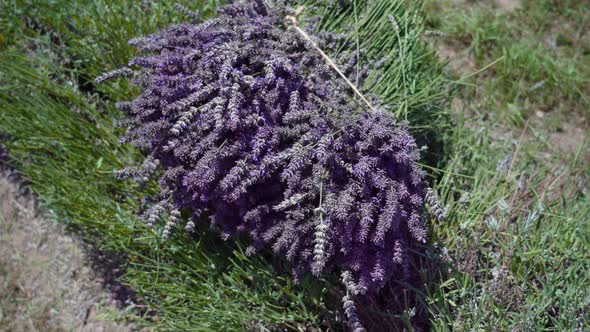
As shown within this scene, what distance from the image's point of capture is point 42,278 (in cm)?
277

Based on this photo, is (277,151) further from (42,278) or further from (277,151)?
(42,278)

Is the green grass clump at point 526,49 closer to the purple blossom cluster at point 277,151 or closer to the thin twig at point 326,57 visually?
the thin twig at point 326,57

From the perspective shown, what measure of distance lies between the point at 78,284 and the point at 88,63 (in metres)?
1.17

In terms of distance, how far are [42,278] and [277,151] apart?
1.59 meters

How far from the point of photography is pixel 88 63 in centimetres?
284

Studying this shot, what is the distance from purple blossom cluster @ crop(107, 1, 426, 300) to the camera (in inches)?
76.0

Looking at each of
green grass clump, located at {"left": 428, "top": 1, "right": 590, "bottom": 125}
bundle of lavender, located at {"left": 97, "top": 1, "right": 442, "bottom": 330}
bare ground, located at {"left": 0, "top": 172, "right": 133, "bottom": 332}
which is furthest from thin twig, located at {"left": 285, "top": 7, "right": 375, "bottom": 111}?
bare ground, located at {"left": 0, "top": 172, "right": 133, "bottom": 332}

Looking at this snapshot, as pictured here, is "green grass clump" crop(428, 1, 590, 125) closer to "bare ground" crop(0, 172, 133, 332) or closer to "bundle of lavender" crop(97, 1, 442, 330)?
"bundle of lavender" crop(97, 1, 442, 330)

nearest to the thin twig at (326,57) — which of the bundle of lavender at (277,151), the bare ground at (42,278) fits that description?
the bundle of lavender at (277,151)

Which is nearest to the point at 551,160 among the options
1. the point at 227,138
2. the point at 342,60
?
the point at 342,60

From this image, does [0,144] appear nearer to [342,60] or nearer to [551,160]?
[342,60]

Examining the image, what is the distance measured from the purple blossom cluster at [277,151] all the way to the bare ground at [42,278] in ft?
2.65

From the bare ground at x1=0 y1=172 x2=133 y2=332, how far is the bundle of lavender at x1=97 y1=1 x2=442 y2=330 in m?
0.82

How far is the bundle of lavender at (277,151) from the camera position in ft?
6.33
